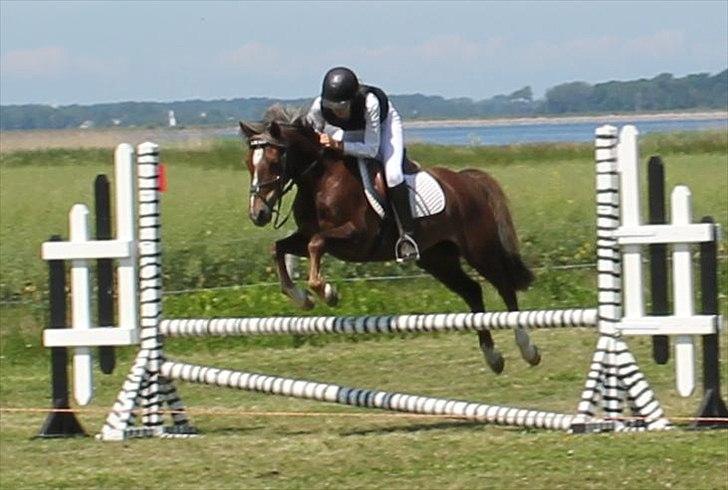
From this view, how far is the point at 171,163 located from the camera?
36.2 meters

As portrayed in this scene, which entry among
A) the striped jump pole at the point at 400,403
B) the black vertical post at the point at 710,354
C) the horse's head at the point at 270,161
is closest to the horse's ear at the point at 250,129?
the horse's head at the point at 270,161

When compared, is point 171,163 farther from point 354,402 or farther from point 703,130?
point 354,402

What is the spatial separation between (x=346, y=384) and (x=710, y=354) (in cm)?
427

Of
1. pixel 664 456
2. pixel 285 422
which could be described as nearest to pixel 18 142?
pixel 285 422

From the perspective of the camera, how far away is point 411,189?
10477 mm

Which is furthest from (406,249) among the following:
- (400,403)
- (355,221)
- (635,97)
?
(635,97)

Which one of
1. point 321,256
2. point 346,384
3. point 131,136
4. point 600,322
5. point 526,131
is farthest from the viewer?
point 526,131

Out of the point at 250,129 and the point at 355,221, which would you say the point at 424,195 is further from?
the point at 250,129

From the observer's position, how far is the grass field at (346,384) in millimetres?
8719

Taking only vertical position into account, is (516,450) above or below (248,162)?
below

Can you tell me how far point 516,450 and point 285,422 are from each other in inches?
91.5

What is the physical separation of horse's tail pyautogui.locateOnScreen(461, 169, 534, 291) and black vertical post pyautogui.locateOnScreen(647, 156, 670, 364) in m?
1.65

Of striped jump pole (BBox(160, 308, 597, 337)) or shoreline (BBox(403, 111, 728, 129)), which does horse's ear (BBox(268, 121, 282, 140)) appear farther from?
shoreline (BBox(403, 111, 728, 129))

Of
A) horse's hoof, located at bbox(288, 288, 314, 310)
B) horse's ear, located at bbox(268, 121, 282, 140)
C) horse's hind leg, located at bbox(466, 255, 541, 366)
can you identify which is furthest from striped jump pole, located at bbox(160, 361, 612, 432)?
horse's ear, located at bbox(268, 121, 282, 140)
